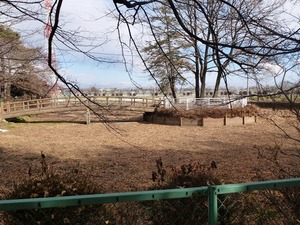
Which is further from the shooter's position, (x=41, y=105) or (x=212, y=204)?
(x=41, y=105)

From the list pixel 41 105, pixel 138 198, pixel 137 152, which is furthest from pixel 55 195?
pixel 41 105

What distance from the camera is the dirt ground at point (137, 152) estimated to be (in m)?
9.68

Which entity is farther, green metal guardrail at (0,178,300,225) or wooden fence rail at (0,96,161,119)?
wooden fence rail at (0,96,161,119)

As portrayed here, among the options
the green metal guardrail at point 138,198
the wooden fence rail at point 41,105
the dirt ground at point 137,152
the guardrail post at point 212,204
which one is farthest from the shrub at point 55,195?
the wooden fence rail at point 41,105

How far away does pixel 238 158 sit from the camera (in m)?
12.7

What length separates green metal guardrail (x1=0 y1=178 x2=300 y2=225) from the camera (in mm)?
1707

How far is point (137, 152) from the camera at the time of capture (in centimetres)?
1462

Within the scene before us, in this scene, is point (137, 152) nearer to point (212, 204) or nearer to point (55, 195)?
point (55, 195)

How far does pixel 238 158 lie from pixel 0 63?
44.6 feet

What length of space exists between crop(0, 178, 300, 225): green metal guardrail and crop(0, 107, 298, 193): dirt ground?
168 inches

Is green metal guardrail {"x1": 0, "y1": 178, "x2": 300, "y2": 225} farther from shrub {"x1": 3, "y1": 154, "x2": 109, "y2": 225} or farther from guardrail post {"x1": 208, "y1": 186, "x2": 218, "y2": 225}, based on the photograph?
shrub {"x1": 3, "y1": 154, "x2": 109, "y2": 225}

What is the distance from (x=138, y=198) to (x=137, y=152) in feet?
42.1

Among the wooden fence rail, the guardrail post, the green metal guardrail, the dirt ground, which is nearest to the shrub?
the green metal guardrail

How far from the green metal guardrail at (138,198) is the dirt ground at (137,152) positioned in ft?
14.0
